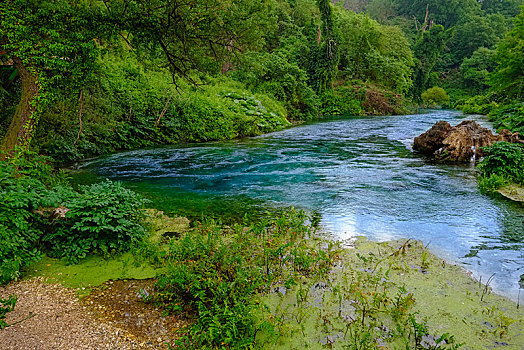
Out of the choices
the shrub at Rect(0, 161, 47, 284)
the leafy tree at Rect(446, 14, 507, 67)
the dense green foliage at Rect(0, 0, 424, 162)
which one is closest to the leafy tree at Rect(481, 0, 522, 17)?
the leafy tree at Rect(446, 14, 507, 67)

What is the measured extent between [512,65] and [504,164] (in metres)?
18.1

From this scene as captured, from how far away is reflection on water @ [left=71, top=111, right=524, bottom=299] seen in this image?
497cm

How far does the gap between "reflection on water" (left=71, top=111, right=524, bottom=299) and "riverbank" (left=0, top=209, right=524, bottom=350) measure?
68cm

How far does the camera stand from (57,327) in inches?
117

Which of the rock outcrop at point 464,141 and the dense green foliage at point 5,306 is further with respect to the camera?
the rock outcrop at point 464,141

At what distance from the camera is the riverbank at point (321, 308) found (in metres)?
2.88

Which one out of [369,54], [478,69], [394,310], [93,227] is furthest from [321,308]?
[478,69]

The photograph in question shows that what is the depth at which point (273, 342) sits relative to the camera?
285cm

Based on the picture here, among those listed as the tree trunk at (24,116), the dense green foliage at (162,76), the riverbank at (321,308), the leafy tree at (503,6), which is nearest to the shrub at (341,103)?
the dense green foliage at (162,76)

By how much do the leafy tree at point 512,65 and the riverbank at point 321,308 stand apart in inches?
891

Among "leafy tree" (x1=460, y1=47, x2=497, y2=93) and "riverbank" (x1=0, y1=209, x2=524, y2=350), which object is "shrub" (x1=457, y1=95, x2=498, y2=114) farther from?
"riverbank" (x1=0, y1=209, x2=524, y2=350)

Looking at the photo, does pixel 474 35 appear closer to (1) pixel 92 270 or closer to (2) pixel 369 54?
(2) pixel 369 54

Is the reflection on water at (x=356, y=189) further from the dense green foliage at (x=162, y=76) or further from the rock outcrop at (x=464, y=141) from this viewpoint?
the dense green foliage at (x=162, y=76)

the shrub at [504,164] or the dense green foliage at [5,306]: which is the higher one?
the shrub at [504,164]
